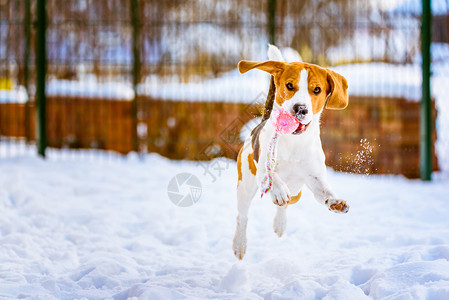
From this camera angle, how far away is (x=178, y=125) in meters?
8.48

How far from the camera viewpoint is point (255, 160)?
1.99 m

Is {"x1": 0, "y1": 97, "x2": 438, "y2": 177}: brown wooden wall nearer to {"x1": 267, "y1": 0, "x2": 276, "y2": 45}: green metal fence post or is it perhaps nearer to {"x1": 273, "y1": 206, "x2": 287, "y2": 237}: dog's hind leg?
{"x1": 267, "y1": 0, "x2": 276, "y2": 45}: green metal fence post

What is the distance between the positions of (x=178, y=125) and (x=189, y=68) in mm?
981

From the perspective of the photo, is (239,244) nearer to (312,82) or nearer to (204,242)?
(312,82)

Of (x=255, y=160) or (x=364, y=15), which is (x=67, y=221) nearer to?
(x=255, y=160)

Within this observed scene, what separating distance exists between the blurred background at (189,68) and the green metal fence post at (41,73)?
16 millimetres

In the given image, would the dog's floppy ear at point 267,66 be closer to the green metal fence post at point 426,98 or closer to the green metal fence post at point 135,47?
the green metal fence post at point 426,98

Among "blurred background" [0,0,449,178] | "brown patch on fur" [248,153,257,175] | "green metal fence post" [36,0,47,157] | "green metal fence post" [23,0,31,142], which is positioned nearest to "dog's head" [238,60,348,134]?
"brown patch on fur" [248,153,257,175]

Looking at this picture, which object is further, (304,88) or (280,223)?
(280,223)

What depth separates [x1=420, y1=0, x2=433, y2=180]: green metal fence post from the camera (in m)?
6.94

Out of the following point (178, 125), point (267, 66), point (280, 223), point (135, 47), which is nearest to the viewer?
point (267, 66)

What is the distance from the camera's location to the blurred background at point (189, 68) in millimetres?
7352

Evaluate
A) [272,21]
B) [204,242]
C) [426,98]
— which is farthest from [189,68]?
[204,242]

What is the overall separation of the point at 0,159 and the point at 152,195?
315cm
